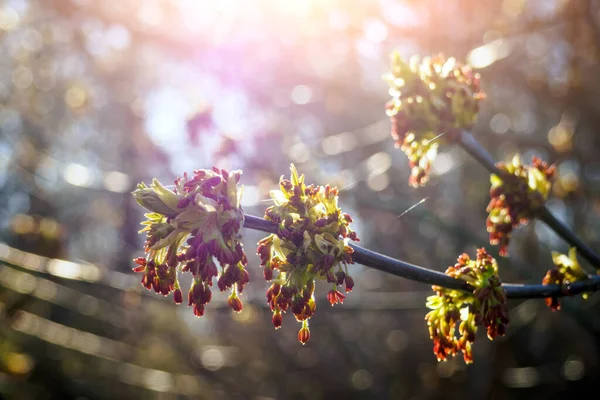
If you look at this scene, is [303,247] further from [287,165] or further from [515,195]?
[287,165]

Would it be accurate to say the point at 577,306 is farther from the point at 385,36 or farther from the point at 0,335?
the point at 0,335

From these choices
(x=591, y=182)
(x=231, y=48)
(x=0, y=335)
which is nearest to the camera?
(x=591, y=182)

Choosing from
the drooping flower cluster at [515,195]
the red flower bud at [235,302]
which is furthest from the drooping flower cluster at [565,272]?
the red flower bud at [235,302]

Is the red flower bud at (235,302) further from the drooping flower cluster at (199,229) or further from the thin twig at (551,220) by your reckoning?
the thin twig at (551,220)

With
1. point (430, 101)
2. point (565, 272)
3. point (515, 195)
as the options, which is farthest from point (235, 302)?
point (515, 195)

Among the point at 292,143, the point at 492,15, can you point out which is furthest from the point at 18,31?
the point at 492,15

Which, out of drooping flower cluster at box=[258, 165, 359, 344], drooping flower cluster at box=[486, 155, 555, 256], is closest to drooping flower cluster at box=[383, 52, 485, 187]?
drooping flower cluster at box=[486, 155, 555, 256]

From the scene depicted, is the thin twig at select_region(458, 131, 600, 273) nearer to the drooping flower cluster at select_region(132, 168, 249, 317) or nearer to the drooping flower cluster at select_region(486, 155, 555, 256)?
the drooping flower cluster at select_region(486, 155, 555, 256)
